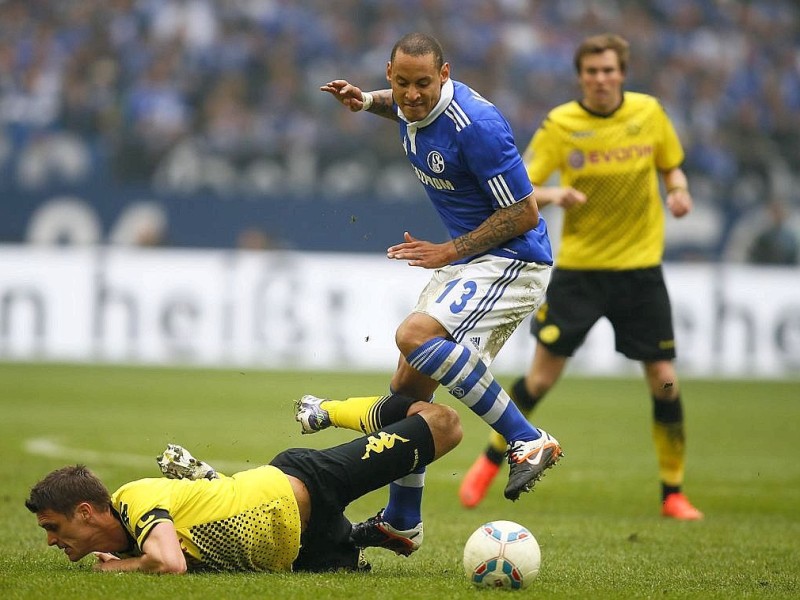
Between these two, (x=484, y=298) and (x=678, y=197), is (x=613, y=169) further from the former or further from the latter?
(x=484, y=298)

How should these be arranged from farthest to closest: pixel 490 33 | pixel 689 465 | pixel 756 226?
1. pixel 490 33
2. pixel 756 226
3. pixel 689 465

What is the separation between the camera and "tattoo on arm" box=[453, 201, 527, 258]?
5742 mm

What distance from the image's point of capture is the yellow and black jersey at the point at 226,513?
4.99 meters

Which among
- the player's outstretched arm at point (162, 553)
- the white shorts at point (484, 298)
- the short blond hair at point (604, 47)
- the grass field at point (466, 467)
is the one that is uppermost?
the short blond hair at point (604, 47)

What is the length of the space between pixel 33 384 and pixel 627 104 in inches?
358

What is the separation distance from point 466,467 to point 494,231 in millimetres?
4533

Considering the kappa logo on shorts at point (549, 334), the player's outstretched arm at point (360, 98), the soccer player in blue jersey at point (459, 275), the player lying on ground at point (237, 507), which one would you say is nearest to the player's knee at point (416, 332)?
the soccer player in blue jersey at point (459, 275)

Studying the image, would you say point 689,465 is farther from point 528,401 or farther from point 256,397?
point 256,397

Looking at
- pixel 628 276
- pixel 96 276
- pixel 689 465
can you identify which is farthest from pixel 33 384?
pixel 628 276

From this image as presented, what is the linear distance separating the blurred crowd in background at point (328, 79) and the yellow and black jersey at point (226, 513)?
1298 centimetres

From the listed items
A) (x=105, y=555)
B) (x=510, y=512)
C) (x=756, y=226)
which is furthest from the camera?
(x=756, y=226)

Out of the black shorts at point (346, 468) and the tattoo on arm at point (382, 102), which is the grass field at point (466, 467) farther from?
the tattoo on arm at point (382, 102)

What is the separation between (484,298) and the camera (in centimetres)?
581

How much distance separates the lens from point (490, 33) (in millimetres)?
21438
